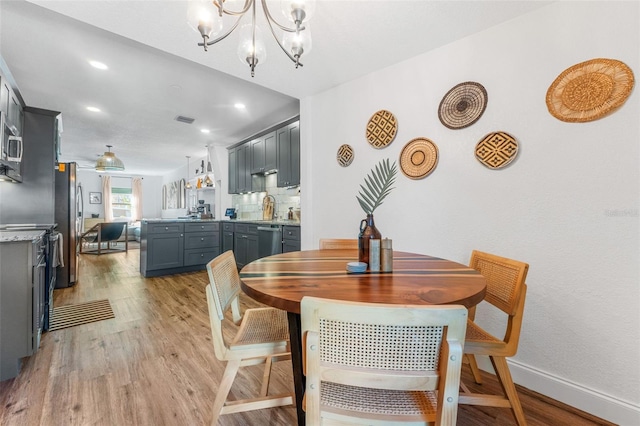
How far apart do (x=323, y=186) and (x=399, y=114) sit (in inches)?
43.1

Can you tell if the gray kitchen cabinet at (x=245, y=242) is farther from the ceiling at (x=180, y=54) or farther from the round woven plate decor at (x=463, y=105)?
the round woven plate decor at (x=463, y=105)

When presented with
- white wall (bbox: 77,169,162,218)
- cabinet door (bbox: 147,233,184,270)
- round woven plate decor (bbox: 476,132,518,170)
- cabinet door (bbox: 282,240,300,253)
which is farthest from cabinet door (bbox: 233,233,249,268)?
white wall (bbox: 77,169,162,218)

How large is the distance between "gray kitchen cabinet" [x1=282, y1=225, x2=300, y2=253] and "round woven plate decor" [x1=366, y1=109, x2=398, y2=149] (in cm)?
150

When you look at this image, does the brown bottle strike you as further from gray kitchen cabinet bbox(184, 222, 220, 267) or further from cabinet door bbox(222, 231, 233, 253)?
gray kitchen cabinet bbox(184, 222, 220, 267)

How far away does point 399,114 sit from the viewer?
2.35m

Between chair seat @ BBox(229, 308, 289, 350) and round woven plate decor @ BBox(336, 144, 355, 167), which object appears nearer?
chair seat @ BBox(229, 308, 289, 350)

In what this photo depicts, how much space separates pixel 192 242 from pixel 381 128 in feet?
12.3

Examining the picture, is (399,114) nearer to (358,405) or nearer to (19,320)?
(358,405)

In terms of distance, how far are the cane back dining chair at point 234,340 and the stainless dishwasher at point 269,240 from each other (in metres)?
2.37

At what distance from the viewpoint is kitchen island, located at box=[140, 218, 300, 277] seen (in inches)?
165

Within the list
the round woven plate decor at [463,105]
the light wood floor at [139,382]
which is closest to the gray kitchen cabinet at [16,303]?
the light wood floor at [139,382]

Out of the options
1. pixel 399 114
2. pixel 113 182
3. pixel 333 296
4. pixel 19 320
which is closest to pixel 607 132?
pixel 399 114

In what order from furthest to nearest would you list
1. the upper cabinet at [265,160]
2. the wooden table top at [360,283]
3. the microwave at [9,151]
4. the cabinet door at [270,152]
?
1. the cabinet door at [270,152]
2. the upper cabinet at [265,160]
3. the microwave at [9,151]
4. the wooden table top at [360,283]

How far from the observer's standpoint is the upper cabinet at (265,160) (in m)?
3.87
